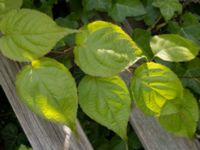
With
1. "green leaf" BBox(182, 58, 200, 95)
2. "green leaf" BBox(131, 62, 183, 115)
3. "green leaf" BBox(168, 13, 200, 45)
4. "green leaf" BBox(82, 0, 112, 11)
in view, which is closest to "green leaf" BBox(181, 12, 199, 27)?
"green leaf" BBox(168, 13, 200, 45)

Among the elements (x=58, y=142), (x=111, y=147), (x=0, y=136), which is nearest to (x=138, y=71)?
(x=58, y=142)

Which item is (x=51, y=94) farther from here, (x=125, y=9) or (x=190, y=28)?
(x=190, y=28)

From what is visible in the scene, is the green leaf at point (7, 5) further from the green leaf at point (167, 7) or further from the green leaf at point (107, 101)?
the green leaf at point (167, 7)

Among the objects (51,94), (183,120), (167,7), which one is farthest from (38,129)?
(167,7)

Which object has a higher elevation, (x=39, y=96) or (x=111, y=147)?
(x=39, y=96)

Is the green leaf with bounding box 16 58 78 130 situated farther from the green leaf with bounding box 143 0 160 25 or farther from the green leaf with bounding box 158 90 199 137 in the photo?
the green leaf with bounding box 143 0 160 25

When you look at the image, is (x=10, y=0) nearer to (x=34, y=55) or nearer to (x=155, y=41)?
(x=34, y=55)
